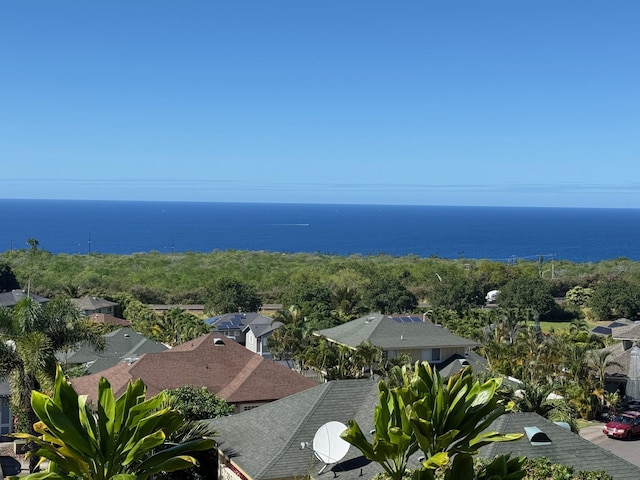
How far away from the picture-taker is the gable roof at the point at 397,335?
141 feet

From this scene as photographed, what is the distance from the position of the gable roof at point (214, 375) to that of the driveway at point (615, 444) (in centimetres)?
A: 1255

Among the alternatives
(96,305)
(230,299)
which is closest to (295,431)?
(96,305)

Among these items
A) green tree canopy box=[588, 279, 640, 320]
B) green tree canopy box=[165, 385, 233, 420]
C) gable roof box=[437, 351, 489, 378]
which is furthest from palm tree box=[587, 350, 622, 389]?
green tree canopy box=[588, 279, 640, 320]

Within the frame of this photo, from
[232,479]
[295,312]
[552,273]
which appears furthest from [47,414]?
[552,273]

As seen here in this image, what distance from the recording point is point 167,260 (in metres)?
121

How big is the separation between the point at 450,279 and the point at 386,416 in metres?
73.7

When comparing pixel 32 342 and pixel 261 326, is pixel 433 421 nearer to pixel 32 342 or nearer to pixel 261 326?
pixel 32 342

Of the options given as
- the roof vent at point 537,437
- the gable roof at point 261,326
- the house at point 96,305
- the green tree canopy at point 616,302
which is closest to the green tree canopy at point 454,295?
the green tree canopy at point 616,302

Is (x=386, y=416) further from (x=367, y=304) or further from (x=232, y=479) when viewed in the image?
(x=367, y=304)

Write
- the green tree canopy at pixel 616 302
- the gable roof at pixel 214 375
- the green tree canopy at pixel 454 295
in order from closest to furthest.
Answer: the gable roof at pixel 214 375, the green tree canopy at pixel 616 302, the green tree canopy at pixel 454 295

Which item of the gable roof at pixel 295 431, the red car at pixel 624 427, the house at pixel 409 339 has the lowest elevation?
the red car at pixel 624 427

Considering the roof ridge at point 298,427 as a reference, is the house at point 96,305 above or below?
below

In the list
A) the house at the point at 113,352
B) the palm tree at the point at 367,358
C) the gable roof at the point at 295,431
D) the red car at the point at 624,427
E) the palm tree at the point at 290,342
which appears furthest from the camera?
the palm tree at the point at 290,342

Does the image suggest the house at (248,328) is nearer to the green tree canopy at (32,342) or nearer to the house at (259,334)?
the house at (259,334)
